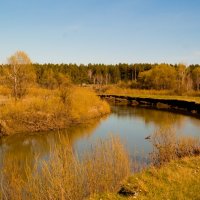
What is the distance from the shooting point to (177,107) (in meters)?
54.8

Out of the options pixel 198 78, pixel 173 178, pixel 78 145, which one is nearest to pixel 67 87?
pixel 78 145

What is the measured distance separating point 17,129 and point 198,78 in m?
70.1

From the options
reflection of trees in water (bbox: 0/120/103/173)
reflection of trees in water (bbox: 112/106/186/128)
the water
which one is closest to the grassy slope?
the water

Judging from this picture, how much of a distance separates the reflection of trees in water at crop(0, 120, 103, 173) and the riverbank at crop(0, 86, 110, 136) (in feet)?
5.02

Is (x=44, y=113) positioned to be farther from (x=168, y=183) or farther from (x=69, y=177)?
(x=69, y=177)

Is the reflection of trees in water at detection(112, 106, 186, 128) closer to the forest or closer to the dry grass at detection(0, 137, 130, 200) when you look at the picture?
the forest

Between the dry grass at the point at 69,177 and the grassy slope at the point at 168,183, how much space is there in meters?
0.59

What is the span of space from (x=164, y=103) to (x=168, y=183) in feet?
162

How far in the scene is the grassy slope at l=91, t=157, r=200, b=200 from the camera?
9648 millimetres

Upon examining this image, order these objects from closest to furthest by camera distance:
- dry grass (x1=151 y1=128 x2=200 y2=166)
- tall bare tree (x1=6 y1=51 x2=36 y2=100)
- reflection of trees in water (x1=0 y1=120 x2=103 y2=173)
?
dry grass (x1=151 y1=128 x2=200 y2=166) < reflection of trees in water (x1=0 y1=120 x2=103 y2=173) < tall bare tree (x1=6 y1=51 x2=36 y2=100)

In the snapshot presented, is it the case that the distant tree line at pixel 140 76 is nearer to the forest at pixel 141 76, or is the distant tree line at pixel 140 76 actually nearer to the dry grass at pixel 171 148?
the forest at pixel 141 76

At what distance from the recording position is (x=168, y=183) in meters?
10.7

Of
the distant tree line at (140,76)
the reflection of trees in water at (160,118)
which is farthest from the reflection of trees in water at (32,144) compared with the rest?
the distant tree line at (140,76)

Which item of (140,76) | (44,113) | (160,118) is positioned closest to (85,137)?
(44,113)
